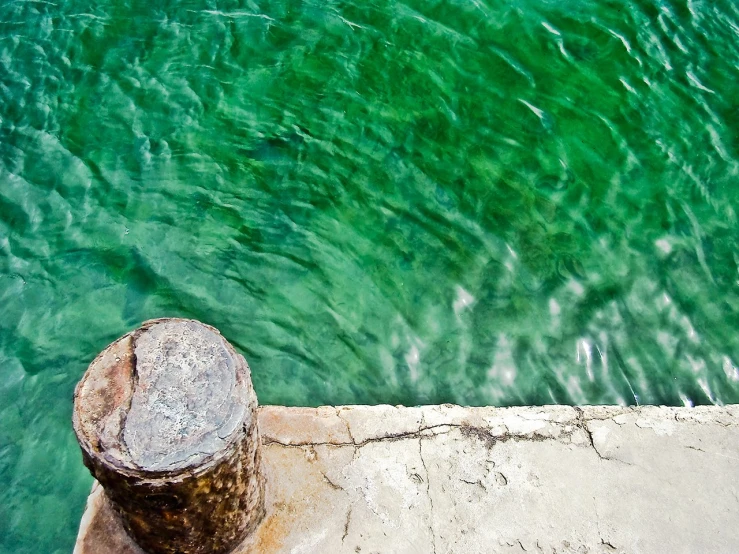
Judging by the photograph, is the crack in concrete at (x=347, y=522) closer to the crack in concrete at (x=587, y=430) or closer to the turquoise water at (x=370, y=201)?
the turquoise water at (x=370, y=201)

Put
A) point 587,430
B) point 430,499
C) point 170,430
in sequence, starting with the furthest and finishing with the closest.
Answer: point 587,430
point 430,499
point 170,430

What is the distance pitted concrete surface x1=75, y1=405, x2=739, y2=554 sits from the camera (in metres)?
3.33

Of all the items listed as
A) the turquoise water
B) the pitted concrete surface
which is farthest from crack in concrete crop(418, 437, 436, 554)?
the turquoise water

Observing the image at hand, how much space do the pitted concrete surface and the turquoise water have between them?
1.58ft

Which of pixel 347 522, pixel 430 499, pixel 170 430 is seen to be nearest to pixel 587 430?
pixel 430 499

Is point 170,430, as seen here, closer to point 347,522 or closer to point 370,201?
point 347,522

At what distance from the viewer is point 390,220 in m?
5.16

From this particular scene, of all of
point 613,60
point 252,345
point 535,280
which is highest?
point 613,60

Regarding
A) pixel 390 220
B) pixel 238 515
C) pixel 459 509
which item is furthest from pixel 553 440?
pixel 390 220

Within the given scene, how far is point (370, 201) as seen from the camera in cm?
529

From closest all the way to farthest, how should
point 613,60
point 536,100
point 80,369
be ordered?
point 80,369 < point 536,100 < point 613,60

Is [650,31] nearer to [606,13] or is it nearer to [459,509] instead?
[606,13]

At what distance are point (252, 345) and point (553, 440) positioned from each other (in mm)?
1987

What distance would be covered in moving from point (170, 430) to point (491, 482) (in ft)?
5.88
